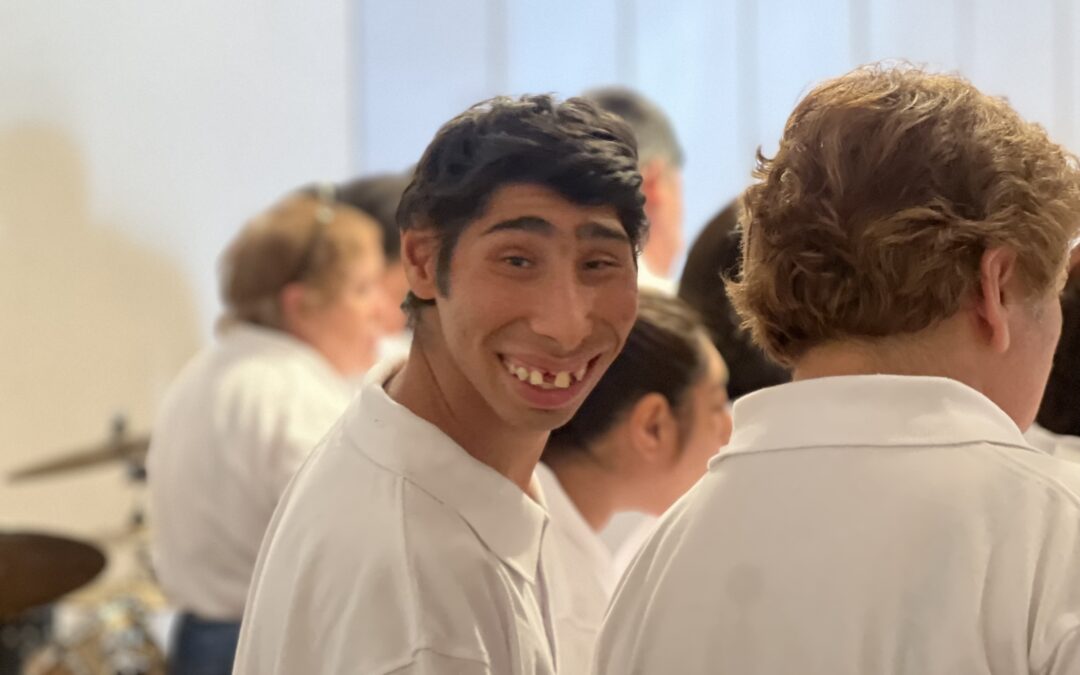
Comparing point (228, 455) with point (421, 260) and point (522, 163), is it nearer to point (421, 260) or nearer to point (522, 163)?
point (421, 260)

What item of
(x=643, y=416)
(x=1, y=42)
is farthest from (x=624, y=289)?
(x=1, y=42)

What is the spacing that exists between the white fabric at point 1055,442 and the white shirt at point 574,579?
1.61 ft

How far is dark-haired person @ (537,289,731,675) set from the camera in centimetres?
→ 191

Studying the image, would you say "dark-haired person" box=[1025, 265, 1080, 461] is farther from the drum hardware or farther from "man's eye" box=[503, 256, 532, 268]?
the drum hardware

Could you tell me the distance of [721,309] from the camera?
196cm

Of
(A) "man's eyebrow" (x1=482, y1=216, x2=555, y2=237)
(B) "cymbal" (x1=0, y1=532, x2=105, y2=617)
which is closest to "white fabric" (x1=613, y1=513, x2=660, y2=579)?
(A) "man's eyebrow" (x1=482, y1=216, x2=555, y2=237)

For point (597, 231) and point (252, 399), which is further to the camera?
point (252, 399)

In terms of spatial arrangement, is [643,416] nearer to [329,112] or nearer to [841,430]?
[841,430]

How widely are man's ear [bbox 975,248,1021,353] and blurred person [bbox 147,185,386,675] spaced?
6.41ft

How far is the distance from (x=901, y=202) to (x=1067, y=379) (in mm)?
481

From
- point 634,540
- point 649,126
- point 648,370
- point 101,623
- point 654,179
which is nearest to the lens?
point 648,370

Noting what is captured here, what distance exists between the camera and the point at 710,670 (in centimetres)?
111

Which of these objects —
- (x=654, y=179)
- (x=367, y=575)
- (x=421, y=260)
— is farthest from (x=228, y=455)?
(x=367, y=575)

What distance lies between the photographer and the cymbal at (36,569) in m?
3.48
